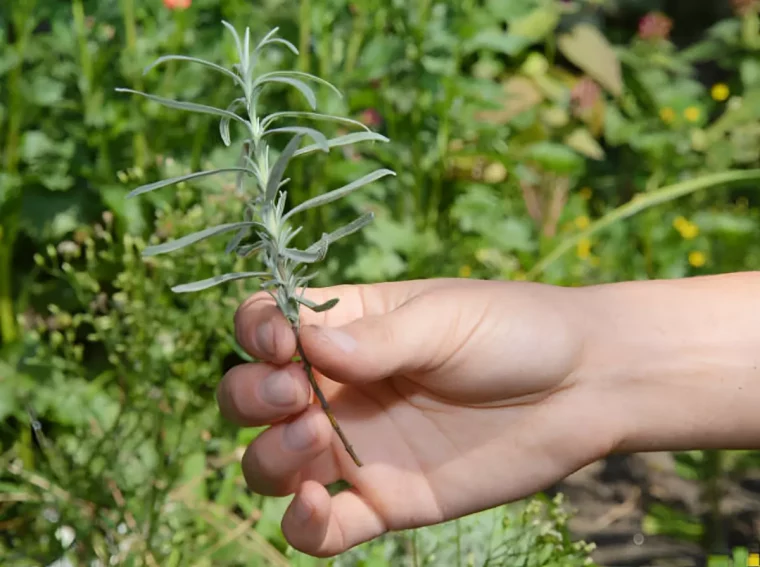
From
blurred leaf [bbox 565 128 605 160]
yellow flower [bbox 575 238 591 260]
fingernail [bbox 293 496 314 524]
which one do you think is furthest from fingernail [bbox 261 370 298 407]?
blurred leaf [bbox 565 128 605 160]

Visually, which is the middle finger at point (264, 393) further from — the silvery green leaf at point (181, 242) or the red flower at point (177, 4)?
the red flower at point (177, 4)

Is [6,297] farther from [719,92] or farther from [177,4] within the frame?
[719,92]

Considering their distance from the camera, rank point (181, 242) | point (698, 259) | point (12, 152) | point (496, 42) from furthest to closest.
A: point (698, 259) → point (496, 42) → point (12, 152) → point (181, 242)

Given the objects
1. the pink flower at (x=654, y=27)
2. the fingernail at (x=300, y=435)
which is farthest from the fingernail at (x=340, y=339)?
the pink flower at (x=654, y=27)

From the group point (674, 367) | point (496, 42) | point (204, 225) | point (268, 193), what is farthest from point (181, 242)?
point (496, 42)

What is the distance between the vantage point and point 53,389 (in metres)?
1.62

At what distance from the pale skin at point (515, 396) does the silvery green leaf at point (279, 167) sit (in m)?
0.29

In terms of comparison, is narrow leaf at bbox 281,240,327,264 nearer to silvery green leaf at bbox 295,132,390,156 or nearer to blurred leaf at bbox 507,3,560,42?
silvery green leaf at bbox 295,132,390,156

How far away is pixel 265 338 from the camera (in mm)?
828

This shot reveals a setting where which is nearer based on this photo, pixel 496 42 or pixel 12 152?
pixel 12 152

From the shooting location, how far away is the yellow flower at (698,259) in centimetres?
230

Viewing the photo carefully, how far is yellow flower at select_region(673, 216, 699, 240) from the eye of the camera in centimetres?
236

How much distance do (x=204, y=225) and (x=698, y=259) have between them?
4.79 feet

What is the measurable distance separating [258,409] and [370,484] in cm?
22
